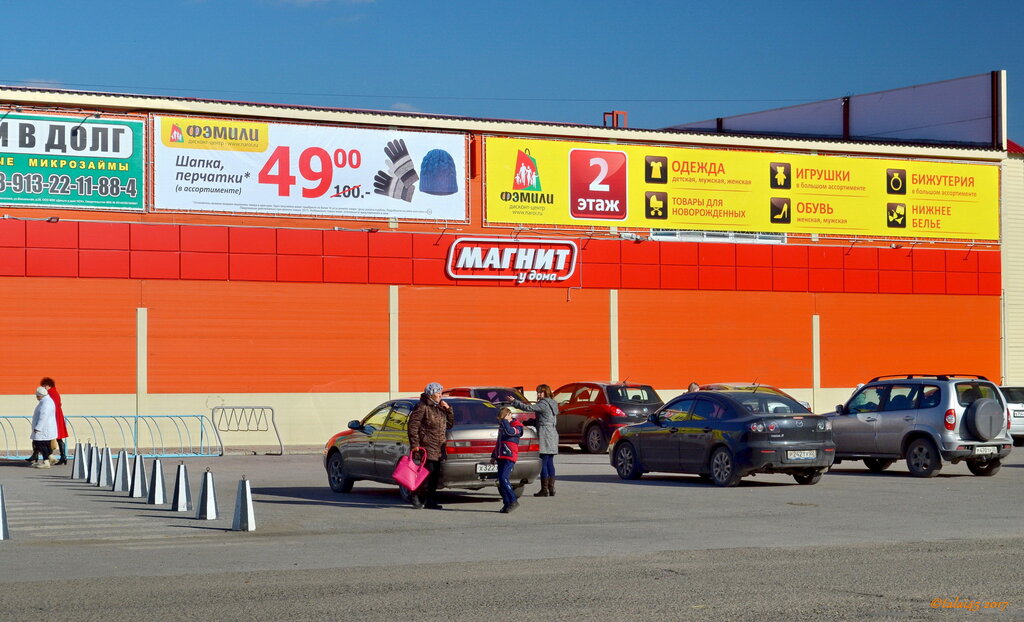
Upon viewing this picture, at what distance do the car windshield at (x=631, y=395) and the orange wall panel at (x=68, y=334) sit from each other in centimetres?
1218

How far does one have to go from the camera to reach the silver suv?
22.6 metres

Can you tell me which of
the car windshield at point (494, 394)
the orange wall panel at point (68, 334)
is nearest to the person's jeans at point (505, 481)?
the car windshield at point (494, 394)

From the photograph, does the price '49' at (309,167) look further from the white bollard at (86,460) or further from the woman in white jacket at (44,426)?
the white bollard at (86,460)

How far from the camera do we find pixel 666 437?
2234cm

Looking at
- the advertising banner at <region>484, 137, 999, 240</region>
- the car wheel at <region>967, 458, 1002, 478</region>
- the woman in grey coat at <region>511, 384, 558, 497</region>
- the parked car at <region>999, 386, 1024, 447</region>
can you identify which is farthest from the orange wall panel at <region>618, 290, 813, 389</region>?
the woman in grey coat at <region>511, 384, 558, 497</region>

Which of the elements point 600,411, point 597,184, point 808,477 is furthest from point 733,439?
point 597,184

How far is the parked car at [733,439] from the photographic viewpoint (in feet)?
68.2

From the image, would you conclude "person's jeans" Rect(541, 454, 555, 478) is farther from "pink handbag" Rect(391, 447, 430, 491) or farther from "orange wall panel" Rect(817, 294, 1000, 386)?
"orange wall panel" Rect(817, 294, 1000, 386)

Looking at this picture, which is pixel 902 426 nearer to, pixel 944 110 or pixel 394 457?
pixel 394 457

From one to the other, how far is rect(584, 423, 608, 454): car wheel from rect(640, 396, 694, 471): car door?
9.58 meters

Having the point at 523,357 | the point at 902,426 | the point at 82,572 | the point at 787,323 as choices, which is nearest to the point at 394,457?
the point at 82,572

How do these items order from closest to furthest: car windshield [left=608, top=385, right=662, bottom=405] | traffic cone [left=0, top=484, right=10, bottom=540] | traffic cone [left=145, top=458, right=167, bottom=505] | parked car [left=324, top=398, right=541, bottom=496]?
1. traffic cone [left=0, top=484, right=10, bottom=540]
2. parked car [left=324, top=398, right=541, bottom=496]
3. traffic cone [left=145, top=458, right=167, bottom=505]
4. car windshield [left=608, top=385, right=662, bottom=405]

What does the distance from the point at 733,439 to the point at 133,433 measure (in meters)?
18.7

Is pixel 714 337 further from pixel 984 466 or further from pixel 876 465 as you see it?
pixel 984 466
